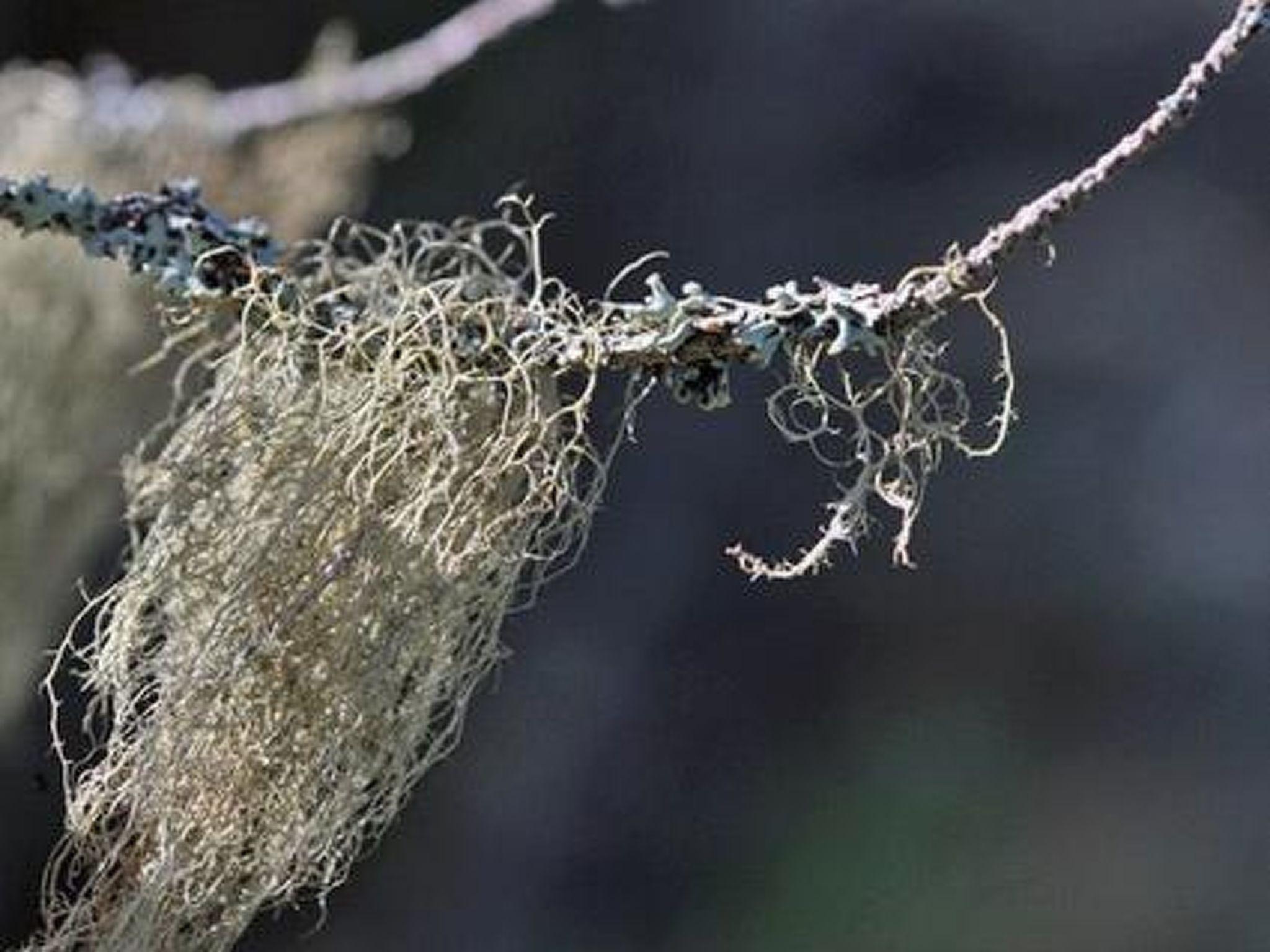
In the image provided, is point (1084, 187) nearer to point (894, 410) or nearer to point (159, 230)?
point (894, 410)

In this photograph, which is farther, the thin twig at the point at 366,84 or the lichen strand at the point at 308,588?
the thin twig at the point at 366,84

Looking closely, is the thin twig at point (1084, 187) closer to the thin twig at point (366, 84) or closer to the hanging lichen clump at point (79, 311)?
the hanging lichen clump at point (79, 311)

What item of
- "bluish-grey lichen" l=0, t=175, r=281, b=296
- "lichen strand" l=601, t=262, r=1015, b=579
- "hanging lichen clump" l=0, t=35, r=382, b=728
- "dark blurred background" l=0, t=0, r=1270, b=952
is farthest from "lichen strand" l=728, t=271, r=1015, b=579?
"dark blurred background" l=0, t=0, r=1270, b=952

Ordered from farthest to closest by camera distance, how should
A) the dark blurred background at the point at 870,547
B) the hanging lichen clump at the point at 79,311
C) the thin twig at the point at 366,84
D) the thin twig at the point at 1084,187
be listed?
the dark blurred background at the point at 870,547
the thin twig at the point at 366,84
the hanging lichen clump at the point at 79,311
the thin twig at the point at 1084,187

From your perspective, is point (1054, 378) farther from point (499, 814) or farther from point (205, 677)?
point (205, 677)

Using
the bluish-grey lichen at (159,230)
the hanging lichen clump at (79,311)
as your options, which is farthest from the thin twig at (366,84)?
the bluish-grey lichen at (159,230)

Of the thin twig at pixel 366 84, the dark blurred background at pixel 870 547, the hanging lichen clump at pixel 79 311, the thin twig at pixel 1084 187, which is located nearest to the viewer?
the thin twig at pixel 1084 187

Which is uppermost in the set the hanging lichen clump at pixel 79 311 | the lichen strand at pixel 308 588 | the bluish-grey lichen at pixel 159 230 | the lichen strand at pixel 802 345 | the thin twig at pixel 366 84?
the thin twig at pixel 366 84
